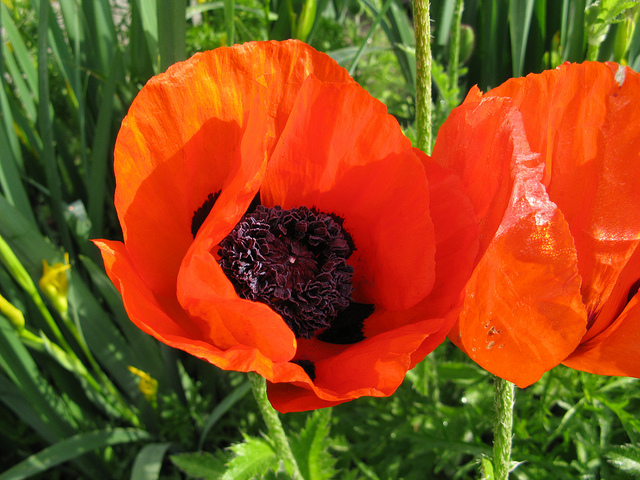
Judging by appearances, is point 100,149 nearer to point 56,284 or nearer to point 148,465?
point 56,284

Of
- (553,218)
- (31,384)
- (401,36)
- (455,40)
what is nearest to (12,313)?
(31,384)

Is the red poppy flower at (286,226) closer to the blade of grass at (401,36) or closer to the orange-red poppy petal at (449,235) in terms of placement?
the orange-red poppy petal at (449,235)

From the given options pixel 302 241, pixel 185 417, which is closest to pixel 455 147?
Result: pixel 302 241

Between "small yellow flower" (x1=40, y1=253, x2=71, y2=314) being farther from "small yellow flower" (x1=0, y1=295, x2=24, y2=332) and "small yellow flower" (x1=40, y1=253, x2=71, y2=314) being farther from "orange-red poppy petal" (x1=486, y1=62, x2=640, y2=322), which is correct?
"orange-red poppy petal" (x1=486, y1=62, x2=640, y2=322)

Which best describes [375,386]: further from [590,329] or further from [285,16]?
[285,16]

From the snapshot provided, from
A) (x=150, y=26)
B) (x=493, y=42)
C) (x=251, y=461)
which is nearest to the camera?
(x=251, y=461)

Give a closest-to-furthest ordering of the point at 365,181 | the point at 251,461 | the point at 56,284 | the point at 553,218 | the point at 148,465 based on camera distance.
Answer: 1. the point at 553,218
2. the point at 365,181
3. the point at 251,461
4. the point at 56,284
5. the point at 148,465

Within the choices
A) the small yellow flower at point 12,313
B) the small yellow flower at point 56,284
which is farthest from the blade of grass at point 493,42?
the small yellow flower at point 12,313
